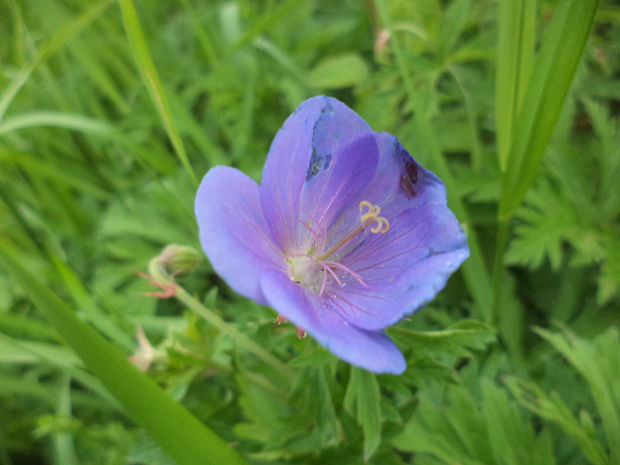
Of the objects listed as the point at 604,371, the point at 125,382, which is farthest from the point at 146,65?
the point at 604,371

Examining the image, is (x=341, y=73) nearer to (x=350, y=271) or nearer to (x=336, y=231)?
(x=336, y=231)

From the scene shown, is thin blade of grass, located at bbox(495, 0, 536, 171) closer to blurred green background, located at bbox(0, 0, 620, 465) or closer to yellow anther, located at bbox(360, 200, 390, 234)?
blurred green background, located at bbox(0, 0, 620, 465)

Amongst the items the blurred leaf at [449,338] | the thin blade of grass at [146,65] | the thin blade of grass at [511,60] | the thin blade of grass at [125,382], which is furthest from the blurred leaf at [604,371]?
the thin blade of grass at [146,65]

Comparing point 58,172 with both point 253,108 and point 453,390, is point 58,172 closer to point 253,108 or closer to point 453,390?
point 253,108

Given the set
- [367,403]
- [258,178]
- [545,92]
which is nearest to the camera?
[367,403]

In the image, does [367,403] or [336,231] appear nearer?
[367,403]

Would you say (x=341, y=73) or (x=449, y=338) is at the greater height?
(x=341, y=73)
